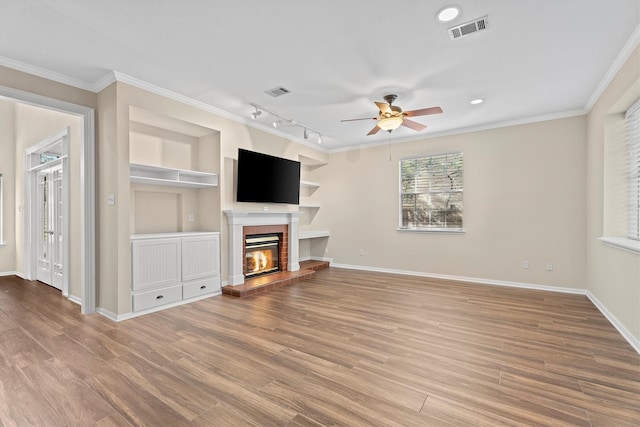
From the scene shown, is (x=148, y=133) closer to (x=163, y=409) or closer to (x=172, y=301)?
(x=172, y=301)

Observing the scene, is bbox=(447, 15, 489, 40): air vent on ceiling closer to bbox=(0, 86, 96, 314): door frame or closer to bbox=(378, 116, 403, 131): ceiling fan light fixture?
bbox=(378, 116, 403, 131): ceiling fan light fixture

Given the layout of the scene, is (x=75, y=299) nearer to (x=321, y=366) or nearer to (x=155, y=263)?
(x=155, y=263)

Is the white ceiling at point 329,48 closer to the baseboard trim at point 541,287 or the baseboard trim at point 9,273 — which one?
the baseboard trim at point 541,287

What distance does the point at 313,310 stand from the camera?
3812mm

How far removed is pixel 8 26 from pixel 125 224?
198 centimetres

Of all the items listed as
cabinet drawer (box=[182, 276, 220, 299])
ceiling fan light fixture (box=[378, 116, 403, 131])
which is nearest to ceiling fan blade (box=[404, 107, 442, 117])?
ceiling fan light fixture (box=[378, 116, 403, 131])

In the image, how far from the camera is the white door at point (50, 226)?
4945 mm

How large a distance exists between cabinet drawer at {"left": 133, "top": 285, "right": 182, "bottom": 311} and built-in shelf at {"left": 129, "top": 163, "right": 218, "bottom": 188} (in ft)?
4.63

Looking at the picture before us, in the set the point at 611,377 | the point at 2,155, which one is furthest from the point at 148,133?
the point at 611,377

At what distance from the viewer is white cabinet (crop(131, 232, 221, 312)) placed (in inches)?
145

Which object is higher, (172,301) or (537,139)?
(537,139)

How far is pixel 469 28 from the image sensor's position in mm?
2572

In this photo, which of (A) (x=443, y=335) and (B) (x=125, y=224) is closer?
(A) (x=443, y=335)

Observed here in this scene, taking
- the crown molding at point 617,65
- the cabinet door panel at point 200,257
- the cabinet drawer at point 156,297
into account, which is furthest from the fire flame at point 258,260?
the crown molding at point 617,65
